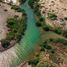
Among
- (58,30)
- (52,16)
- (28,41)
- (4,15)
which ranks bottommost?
(28,41)

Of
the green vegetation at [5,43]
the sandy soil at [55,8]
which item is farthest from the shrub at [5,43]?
the sandy soil at [55,8]

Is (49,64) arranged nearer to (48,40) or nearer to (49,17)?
(48,40)

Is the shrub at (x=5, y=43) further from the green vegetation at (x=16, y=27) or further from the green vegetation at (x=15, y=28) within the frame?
the green vegetation at (x=16, y=27)

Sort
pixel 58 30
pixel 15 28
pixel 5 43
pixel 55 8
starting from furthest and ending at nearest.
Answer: pixel 55 8 → pixel 58 30 → pixel 15 28 → pixel 5 43

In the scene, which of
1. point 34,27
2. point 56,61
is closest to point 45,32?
point 34,27

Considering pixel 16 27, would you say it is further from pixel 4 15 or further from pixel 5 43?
pixel 5 43

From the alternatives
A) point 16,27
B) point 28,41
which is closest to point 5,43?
point 28,41
